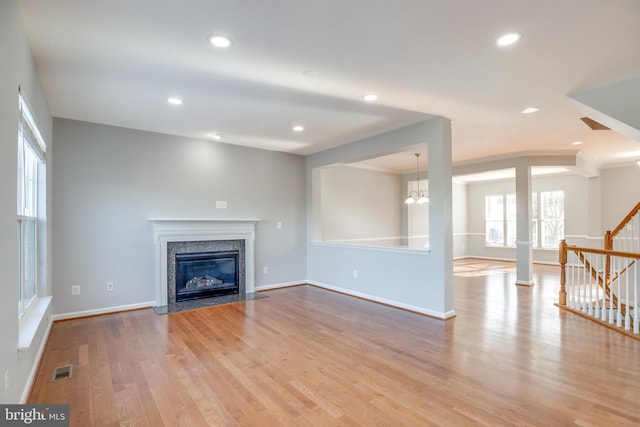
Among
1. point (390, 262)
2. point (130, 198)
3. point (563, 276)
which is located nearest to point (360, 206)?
point (390, 262)

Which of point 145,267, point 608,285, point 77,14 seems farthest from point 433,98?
point 145,267

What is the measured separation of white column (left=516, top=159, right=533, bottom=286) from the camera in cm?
649

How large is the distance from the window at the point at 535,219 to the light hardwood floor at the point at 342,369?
570 centimetres

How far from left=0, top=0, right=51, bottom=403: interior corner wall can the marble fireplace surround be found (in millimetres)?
2522

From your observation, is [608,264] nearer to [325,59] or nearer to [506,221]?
[325,59]

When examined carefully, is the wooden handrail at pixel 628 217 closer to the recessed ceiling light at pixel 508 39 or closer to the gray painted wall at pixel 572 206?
the gray painted wall at pixel 572 206

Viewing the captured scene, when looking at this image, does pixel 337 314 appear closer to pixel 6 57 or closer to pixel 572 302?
pixel 572 302

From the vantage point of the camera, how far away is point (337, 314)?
4492 mm

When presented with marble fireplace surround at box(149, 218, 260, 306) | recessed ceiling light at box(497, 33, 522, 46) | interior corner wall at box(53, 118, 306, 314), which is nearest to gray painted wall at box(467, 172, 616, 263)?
recessed ceiling light at box(497, 33, 522, 46)

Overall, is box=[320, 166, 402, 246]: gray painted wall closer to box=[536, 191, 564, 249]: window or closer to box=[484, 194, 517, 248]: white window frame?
box=[484, 194, 517, 248]: white window frame

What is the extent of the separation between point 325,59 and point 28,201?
3145 mm

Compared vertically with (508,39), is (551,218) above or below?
below

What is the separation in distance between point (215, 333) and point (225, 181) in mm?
2726

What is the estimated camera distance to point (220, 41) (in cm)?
245
